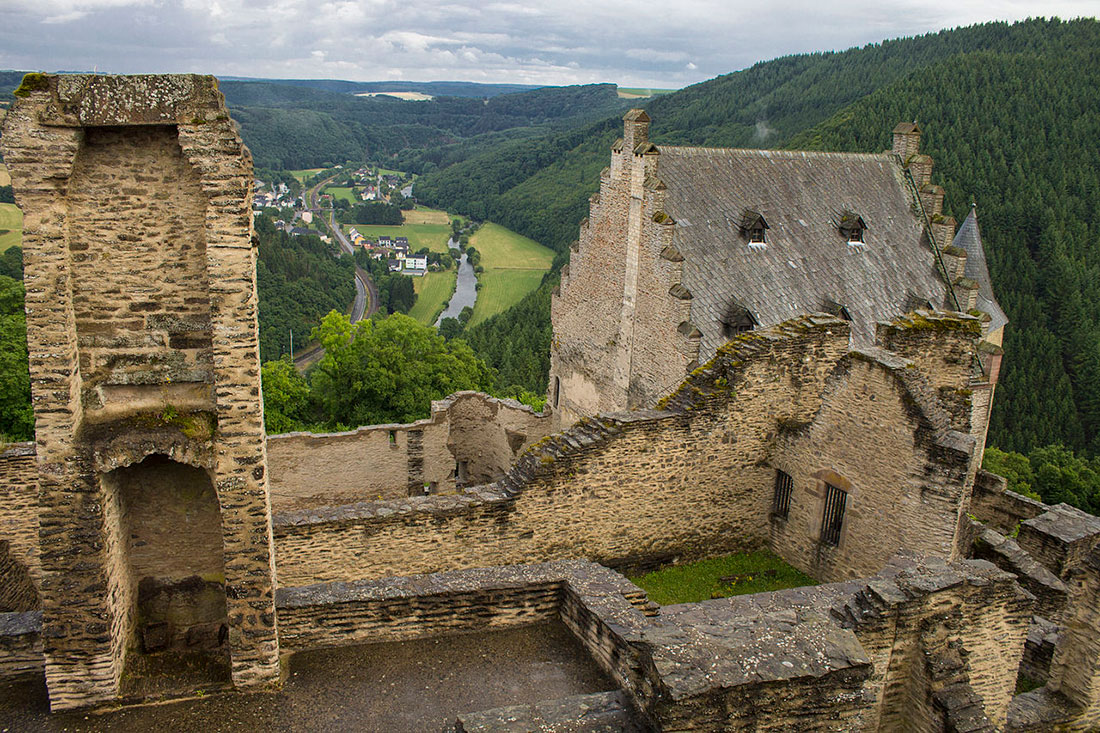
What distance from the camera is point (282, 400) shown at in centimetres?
3500

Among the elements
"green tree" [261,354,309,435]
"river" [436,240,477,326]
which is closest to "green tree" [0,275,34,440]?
"green tree" [261,354,309,435]

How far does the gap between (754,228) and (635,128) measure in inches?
182

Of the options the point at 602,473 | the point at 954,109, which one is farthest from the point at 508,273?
the point at 602,473

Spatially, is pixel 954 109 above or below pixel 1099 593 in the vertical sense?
above

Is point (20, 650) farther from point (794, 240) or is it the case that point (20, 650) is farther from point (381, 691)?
point (794, 240)

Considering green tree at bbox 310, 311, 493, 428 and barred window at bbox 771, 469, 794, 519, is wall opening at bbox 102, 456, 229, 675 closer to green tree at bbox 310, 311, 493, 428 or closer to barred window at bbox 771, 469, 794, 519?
barred window at bbox 771, 469, 794, 519

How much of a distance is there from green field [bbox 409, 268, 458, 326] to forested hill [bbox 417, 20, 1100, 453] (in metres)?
17.3

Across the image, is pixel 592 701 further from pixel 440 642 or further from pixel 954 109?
pixel 954 109

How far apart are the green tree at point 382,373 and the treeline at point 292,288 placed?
29.6m

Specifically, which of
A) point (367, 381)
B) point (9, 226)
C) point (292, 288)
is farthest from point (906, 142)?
point (9, 226)

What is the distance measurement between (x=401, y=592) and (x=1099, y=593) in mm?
9855

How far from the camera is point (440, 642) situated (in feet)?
36.4

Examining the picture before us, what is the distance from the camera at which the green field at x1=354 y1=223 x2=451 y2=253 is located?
14411cm

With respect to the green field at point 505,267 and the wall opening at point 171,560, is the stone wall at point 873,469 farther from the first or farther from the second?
the green field at point 505,267
